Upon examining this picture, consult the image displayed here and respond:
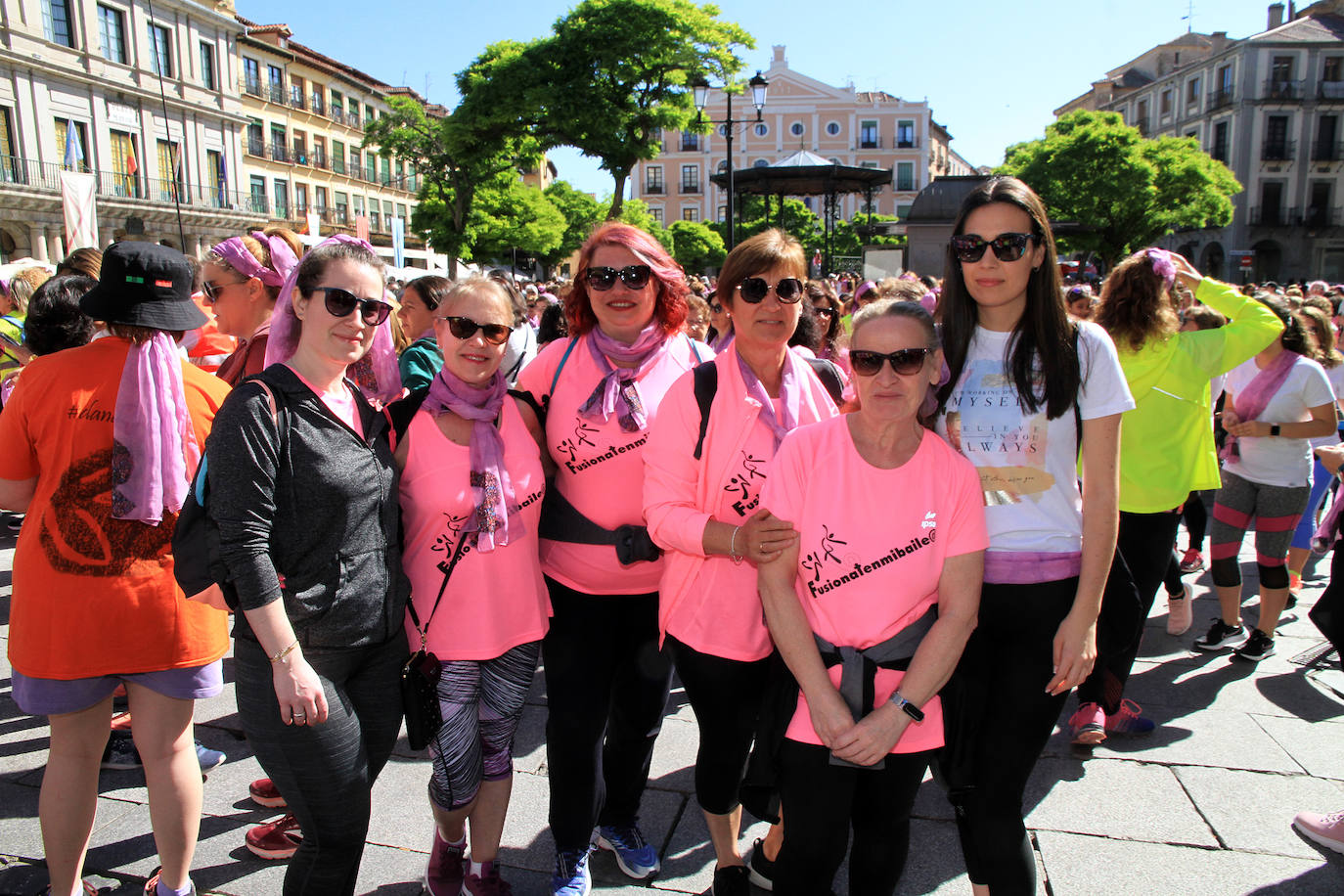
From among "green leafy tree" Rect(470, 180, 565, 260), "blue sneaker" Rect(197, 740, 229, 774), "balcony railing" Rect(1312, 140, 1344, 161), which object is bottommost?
"blue sneaker" Rect(197, 740, 229, 774)

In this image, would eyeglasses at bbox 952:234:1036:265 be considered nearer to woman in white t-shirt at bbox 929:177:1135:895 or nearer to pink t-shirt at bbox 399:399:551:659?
woman in white t-shirt at bbox 929:177:1135:895

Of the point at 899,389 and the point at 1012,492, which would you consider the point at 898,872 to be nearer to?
the point at 1012,492

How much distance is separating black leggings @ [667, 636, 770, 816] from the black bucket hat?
1812 millimetres

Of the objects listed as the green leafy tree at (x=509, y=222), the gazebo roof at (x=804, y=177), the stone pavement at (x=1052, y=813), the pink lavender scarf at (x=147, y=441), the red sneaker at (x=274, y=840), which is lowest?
the stone pavement at (x=1052, y=813)

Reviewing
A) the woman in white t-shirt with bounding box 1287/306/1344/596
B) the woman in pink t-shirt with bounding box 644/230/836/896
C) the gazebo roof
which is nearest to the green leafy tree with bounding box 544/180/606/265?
the gazebo roof

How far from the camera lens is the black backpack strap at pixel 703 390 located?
2.32m

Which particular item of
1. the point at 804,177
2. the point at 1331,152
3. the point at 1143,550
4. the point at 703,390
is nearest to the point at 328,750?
the point at 703,390

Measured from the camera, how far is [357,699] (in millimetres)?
2111

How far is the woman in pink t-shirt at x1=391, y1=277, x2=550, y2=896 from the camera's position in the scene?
2336 millimetres

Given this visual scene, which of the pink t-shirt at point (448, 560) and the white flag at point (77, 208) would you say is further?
the white flag at point (77, 208)

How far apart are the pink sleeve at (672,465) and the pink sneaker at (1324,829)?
2415 millimetres

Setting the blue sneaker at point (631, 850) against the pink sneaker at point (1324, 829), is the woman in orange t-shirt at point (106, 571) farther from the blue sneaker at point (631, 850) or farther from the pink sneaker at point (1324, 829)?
the pink sneaker at point (1324, 829)

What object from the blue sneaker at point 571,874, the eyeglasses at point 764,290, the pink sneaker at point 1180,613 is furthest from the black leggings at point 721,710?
the pink sneaker at point 1180,613

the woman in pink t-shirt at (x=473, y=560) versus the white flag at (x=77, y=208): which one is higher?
the white flag at (x=77, y=208)
